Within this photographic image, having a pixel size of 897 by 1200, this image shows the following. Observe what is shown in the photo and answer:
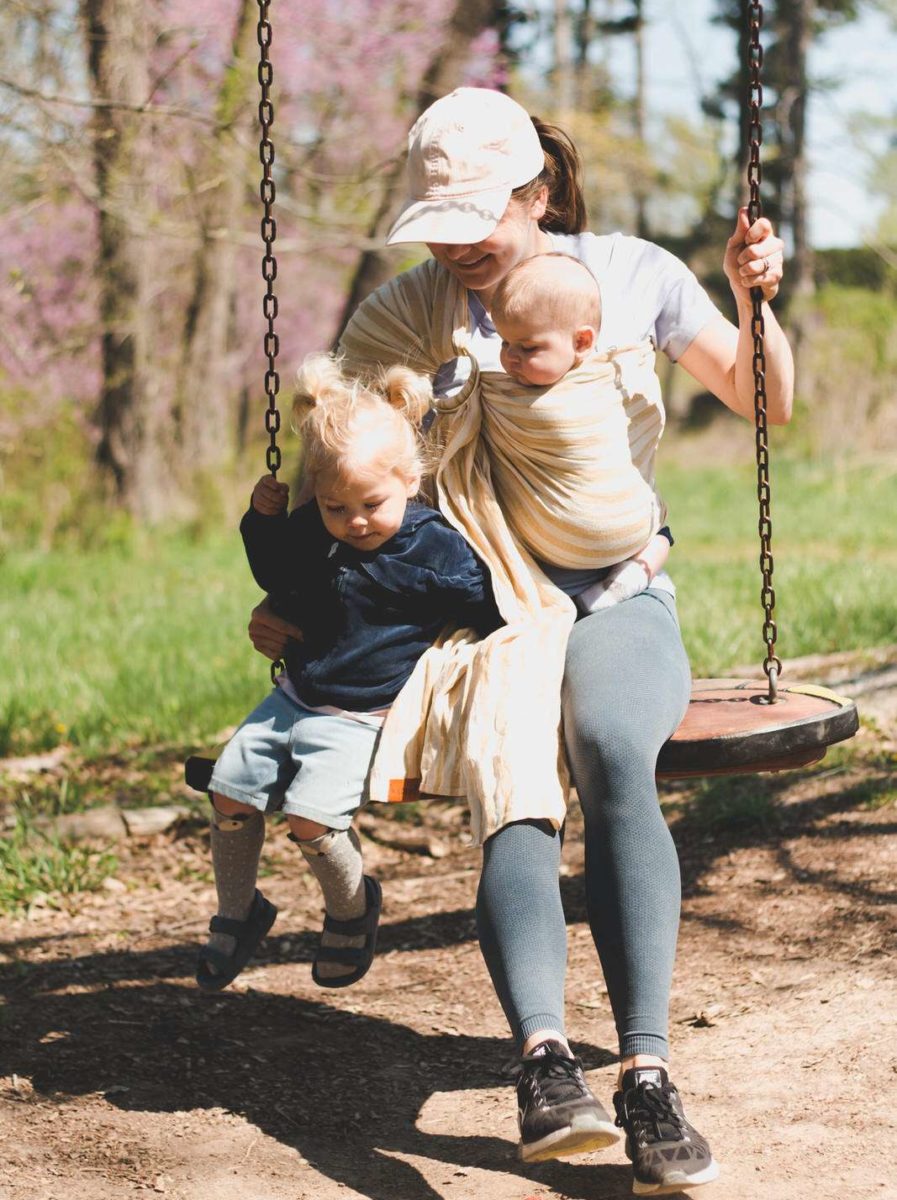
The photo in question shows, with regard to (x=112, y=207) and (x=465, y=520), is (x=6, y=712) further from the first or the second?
(x=465, y=520)

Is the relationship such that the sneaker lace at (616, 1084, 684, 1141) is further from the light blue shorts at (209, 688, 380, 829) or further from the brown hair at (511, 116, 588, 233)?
the brown hair at (511, 116, 588, 233)

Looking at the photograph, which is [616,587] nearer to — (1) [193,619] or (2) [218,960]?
(2) [218,960]

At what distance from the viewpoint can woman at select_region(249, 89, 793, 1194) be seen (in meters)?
2.17

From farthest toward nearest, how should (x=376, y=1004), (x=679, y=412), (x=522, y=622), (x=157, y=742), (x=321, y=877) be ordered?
(x=679, y=412) → (x=157, y=742) → (x=376, y=1004) → (x=321, y=877) → (x=522, y=622)

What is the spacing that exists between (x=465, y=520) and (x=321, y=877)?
72cm

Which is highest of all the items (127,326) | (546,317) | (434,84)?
(434,84)

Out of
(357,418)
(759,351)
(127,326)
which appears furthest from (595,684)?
A: (127,326)

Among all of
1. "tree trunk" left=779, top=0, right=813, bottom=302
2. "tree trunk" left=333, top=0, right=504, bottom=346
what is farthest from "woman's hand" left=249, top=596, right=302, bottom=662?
"tree trunk" left=779, top=0, right=813, bottom=302

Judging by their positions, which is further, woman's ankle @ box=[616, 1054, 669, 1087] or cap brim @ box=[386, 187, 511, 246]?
cap brim @ box=[386, 187, 511, 246]

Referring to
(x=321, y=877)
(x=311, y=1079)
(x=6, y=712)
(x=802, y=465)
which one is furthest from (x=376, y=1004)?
(x=802, y=465)

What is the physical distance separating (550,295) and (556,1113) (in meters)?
1.31

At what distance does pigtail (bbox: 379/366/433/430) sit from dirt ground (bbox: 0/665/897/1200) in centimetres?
128

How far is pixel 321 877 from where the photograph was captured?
8.98 feet

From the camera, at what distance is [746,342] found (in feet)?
9.05
